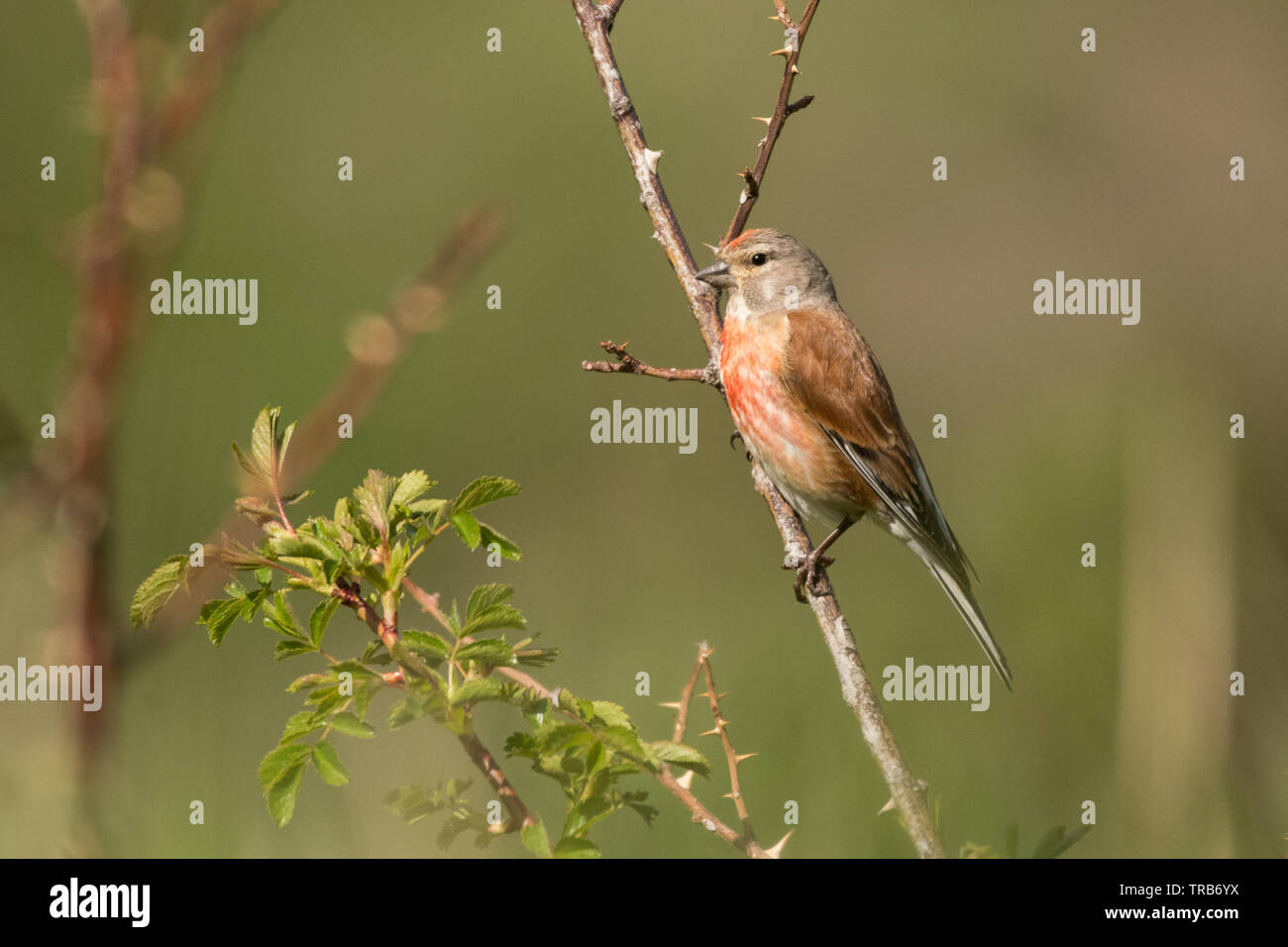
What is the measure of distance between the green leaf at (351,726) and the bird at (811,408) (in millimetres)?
2460

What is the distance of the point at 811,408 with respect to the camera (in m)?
4.29

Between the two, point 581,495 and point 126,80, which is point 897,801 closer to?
point 126,80

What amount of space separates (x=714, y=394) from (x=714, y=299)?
2932 mm

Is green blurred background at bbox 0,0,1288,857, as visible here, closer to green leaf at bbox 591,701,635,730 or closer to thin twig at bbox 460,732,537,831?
thin twig at bbox 460,732,537,831

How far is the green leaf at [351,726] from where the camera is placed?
1.68m

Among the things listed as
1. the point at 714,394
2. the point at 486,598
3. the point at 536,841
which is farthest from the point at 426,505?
the point at 714,394

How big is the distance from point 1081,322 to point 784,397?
4091mm

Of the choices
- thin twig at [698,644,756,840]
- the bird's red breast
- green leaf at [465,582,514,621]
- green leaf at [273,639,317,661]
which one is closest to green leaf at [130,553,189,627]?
green leaf at [273,639,317,661]

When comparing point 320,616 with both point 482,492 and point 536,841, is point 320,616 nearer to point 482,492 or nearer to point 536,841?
point 482,492

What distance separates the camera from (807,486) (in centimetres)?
416

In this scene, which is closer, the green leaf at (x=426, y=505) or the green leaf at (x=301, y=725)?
the green leaf at (x=301, y=725)

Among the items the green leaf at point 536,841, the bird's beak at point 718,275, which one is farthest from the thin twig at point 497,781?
the bird's beak at point 718,275

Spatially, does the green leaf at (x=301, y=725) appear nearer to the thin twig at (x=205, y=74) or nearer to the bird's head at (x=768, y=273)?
the thin twig at (x=205, y=74)

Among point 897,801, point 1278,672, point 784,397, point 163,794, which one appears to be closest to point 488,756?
point 897,801
